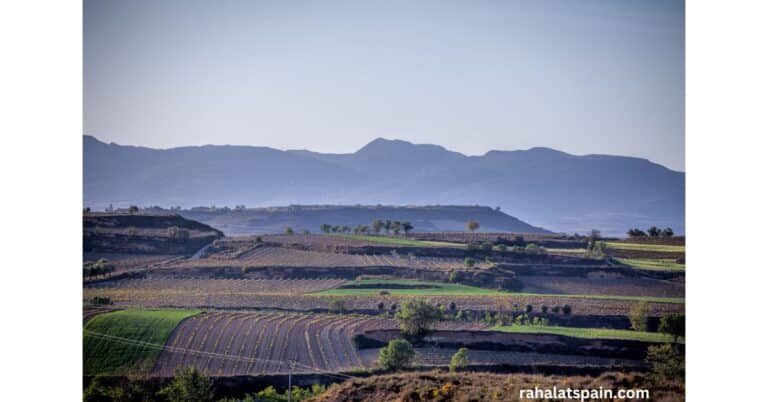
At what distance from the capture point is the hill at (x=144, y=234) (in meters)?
21.9

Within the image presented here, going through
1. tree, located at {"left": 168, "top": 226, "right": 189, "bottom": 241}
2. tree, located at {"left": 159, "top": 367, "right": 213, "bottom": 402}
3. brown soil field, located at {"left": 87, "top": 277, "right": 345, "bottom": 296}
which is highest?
tree, located at {"left": 168, "top": 226, "right": 189, "bottom": 241}

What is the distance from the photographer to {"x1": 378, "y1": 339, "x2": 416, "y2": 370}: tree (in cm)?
1501

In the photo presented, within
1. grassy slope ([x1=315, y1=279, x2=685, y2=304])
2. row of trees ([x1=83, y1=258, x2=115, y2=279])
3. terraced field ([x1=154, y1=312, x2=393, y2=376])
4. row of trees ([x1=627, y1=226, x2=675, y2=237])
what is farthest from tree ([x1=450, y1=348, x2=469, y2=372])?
row of trees ([x1=83, y1=258, x2=115, y2=279])

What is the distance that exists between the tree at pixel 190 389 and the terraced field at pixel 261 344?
96 cm

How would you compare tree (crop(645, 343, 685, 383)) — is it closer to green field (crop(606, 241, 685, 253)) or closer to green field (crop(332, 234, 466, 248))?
green field (crop(606, 241, 685, 253))

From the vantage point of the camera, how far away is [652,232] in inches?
762

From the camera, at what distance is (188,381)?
44.2ft

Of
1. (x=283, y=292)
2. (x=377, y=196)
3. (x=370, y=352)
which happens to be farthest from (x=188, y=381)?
(x=377, y=196)

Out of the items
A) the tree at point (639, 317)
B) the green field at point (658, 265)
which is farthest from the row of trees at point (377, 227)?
the tree at point (639, 317)

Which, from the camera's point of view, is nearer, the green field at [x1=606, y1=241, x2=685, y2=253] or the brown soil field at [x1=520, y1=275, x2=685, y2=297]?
the brown soil field at [x1=520, y1=275, x2=685, y2=297]

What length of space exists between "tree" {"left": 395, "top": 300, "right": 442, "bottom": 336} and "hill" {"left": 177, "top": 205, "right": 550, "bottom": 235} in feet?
28.6

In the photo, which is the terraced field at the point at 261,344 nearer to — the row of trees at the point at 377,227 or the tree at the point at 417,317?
the tree at the point at 417,317

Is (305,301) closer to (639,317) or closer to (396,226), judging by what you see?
(639,317)
